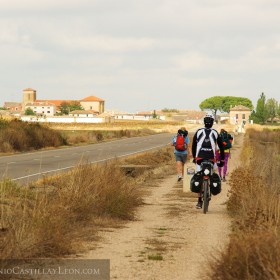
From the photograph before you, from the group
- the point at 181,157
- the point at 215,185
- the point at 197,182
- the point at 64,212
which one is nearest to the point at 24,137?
the point at 181,157

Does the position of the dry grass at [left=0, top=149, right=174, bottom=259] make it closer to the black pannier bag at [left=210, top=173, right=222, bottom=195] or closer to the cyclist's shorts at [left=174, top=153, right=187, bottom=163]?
the black pannier bag at [left=210, top=173, right=222, bottom=195]

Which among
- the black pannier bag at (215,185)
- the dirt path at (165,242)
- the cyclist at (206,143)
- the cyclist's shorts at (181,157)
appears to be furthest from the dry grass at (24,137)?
the black pannier bag at (215,185)

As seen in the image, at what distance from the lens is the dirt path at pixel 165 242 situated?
7.98 metres

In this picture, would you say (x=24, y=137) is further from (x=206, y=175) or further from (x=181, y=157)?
(x=206, y=175)

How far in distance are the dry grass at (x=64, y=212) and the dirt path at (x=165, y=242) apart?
0.37 meters

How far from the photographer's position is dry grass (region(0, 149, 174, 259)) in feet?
27.6

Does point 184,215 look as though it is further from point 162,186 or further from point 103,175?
point 162,186

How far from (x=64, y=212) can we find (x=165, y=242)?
169 cm

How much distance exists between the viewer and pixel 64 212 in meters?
10.7

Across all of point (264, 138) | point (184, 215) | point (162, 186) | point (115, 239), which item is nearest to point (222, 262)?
point (115, 239)

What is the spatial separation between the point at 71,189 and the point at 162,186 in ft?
28.1

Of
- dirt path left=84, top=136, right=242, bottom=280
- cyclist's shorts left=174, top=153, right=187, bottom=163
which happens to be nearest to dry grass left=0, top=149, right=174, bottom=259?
dirt path left=84, top=136, right=242, bottom=280

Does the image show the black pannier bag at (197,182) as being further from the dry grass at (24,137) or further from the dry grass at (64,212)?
the dry grass at (24,137)

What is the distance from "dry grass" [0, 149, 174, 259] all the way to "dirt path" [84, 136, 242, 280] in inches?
14.6
